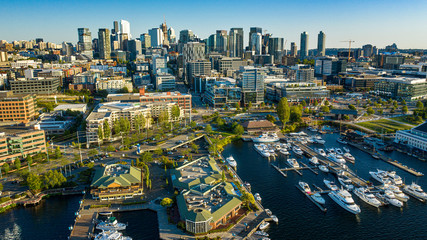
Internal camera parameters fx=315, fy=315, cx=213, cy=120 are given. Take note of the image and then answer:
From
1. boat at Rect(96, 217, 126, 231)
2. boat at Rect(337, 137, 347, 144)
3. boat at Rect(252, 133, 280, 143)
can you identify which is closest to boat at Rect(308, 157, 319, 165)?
boat at Rect(252, 133, 280, 143)

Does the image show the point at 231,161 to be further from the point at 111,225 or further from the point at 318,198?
the point at 111,225

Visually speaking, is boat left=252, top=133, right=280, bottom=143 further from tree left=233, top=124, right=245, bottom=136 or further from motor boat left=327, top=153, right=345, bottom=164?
motor boat left=327, top=153, right=345, bottom=164

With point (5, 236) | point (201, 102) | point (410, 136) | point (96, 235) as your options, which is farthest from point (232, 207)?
point (201, 102)

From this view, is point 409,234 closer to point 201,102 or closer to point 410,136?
point 410,136

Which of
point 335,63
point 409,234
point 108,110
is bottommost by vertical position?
point 409,234

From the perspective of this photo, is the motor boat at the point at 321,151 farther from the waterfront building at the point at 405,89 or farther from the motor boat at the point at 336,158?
the waterfront building at the point at 405,89

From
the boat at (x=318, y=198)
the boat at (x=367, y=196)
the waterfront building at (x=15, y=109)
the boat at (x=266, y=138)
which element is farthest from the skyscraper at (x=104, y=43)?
the boat at (x=367, y=196)
